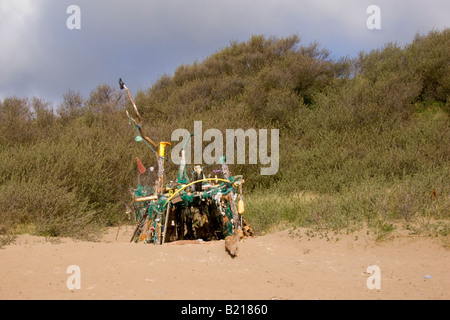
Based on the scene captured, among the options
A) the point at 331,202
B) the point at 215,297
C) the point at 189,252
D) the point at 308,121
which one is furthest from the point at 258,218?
the point at 308,121

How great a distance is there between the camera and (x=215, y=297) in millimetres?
3885

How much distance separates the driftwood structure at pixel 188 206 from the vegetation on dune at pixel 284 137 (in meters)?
1.14

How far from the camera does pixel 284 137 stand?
A: 45.3 ft

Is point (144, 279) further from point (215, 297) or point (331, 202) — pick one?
point (331, 202)

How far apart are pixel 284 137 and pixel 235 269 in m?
9.50

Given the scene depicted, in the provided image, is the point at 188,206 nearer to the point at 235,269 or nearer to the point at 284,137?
the point at 235,269

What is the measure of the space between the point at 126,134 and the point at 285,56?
966cm

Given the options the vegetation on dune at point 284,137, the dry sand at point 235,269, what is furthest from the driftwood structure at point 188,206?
the vegetation on dune at point 284,137

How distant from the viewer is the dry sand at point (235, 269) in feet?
13.1

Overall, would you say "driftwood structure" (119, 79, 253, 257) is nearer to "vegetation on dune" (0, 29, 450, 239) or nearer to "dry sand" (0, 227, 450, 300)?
"dry sand" (0, 227, 450, 300)

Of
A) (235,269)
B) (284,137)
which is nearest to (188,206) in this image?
(235,269)

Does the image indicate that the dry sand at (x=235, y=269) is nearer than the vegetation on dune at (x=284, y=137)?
Yes

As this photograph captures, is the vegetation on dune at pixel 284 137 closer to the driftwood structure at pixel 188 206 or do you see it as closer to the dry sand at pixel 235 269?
the dry sand at pixel 235 269

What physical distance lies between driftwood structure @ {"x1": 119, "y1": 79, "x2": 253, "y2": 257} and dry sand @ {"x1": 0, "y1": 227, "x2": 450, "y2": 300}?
36 centimetres
